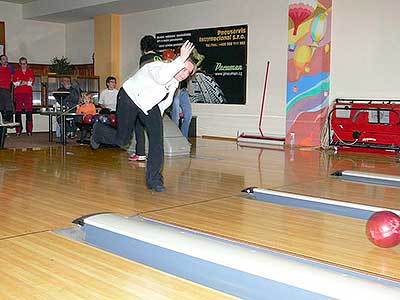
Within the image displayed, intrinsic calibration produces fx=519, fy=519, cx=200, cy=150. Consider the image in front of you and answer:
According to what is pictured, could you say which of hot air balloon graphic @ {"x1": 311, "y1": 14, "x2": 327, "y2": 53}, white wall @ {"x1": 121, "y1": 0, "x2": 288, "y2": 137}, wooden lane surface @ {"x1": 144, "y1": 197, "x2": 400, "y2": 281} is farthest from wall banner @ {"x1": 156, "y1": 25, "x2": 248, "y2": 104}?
wooden lane surface @ {"x1": 144, "y1": 197, "x2": 400, "y2": 281}

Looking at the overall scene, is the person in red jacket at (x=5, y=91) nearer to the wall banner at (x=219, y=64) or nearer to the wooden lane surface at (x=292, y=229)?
the wall banner at (x=219, y=64)

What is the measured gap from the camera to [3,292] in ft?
6.40

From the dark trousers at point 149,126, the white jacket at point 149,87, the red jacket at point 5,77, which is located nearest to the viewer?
the white jacket at point 149,87

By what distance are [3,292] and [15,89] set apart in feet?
28.1

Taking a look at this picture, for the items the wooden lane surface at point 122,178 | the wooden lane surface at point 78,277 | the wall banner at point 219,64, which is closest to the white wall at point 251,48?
the wall banner at point 219,64

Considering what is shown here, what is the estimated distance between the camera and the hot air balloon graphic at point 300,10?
8.08m

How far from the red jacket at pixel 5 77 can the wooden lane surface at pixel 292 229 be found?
7208mm

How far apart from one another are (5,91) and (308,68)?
17.6 feet

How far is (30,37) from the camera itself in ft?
39.4

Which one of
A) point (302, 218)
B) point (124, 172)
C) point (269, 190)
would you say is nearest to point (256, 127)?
point (124, 172)

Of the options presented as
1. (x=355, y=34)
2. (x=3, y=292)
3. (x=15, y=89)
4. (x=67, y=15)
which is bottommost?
(x=3, y=292)

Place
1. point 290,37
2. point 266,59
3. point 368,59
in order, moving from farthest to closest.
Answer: point 266,59 → point 290,37 → point 368,59

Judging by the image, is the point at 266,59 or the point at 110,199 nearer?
the point at 110,199

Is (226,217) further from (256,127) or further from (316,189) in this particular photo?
(256,127)
